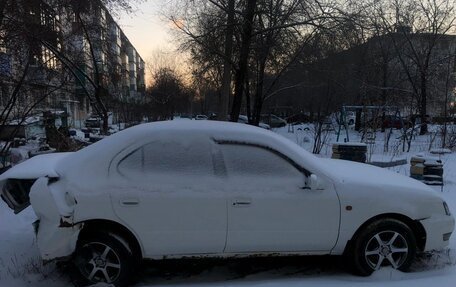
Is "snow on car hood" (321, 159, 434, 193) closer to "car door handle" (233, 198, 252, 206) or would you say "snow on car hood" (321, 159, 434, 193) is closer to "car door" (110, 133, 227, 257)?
"car door handle" (233, 198, 252, 206)

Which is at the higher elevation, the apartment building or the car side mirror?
the apartment building

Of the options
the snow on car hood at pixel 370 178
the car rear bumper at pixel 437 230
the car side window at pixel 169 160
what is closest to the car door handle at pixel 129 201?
the car side window at pixel 169 160

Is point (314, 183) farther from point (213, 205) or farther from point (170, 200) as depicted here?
point (170, 200)

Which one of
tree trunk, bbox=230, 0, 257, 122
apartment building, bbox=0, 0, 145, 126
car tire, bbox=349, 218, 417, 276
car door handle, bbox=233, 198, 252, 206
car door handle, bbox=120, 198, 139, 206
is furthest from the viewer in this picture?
tree trunk, bbox=230, 0, 257, 122

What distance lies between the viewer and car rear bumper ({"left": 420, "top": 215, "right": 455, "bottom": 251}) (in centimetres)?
457

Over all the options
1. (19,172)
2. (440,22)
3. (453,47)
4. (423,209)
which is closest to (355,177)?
(423,209)

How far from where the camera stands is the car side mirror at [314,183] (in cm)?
431

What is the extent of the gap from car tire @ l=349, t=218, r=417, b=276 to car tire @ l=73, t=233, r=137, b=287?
218cm

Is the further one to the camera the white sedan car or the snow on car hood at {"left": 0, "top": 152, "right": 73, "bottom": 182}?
the snow on car hood at {"left": 0, "top": 152, "right": 73, "bottom": 182}

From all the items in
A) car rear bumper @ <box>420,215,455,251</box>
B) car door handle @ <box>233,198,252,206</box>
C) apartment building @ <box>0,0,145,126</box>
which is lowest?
car rear bumper @ <box>420,215,455,251</box>

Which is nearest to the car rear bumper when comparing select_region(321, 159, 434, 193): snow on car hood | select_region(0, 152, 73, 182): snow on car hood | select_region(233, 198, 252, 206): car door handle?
select_region(321, 159, 434, 193): snow on car hood

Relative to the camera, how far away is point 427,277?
174 inches

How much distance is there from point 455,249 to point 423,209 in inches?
43.1

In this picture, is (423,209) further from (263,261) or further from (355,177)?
(263,261)
